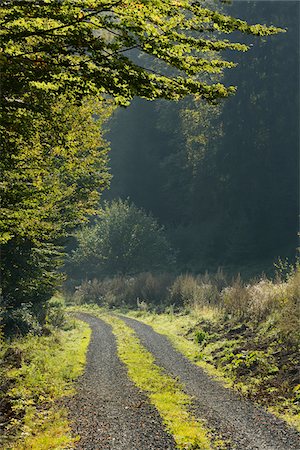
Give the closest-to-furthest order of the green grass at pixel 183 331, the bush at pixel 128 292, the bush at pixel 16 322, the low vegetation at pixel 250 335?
the low vegetation at pixel 250 335
the green grass at pixel 183 331
the bush at pixel 16 322
the bush at pixel 128 292

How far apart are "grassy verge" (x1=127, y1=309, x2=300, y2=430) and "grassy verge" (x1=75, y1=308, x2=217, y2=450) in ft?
4.96

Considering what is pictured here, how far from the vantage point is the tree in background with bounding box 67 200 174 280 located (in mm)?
46219

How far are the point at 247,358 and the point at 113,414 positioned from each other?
5225 mm

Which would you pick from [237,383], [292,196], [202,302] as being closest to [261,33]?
[237,383]

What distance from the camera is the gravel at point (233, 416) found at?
7140 mm

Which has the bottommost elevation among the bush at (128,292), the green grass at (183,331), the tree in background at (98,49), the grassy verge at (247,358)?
the bush at (128,292)

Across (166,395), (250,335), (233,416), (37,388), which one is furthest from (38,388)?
(250,335)

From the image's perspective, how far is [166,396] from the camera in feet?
31.4

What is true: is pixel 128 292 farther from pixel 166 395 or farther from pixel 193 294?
pixel 166 395

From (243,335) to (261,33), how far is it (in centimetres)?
1169

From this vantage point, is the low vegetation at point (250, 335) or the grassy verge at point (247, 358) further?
the low vegetation at point (250, 335)

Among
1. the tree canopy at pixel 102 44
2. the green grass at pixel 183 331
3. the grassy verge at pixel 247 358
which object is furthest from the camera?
the green grass at pixel 183 331

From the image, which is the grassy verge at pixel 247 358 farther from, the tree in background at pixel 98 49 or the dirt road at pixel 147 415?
the tree in background at pixel 98 49

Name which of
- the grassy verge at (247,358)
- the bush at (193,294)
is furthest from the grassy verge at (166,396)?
the bush at (193,294)
